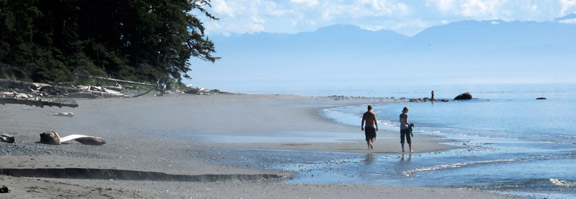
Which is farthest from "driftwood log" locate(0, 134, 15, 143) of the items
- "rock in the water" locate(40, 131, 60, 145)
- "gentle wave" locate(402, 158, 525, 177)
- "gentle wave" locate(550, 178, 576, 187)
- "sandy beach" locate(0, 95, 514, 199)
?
"gentle wave" locate(550, 178, 576, 187)

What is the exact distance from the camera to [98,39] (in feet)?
162

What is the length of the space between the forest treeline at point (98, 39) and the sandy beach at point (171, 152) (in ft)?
33.4

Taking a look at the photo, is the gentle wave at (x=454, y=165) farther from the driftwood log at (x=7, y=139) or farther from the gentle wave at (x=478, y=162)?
the driftwood log at (x=7, y=139)

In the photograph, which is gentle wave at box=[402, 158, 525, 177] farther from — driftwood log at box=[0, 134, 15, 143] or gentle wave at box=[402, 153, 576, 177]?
driftwood log at box=[0, 134, 15, 143]

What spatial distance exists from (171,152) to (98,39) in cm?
3491

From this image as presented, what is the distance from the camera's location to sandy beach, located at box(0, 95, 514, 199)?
444 inches

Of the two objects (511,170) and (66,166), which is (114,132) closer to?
(66,166)

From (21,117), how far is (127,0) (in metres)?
27.0

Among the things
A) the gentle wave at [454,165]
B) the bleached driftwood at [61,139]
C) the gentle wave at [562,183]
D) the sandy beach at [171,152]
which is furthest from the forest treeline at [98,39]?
the gentle wave at [562,183]

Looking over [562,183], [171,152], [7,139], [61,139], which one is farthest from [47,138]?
[562,183]

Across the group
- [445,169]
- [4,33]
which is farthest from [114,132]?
[4,33]

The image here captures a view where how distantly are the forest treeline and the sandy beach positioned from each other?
10168 millimetres

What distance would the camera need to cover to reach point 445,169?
1571 cm

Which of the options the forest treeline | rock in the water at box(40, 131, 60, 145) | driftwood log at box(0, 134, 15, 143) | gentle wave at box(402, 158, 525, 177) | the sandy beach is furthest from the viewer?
the forest treeline
